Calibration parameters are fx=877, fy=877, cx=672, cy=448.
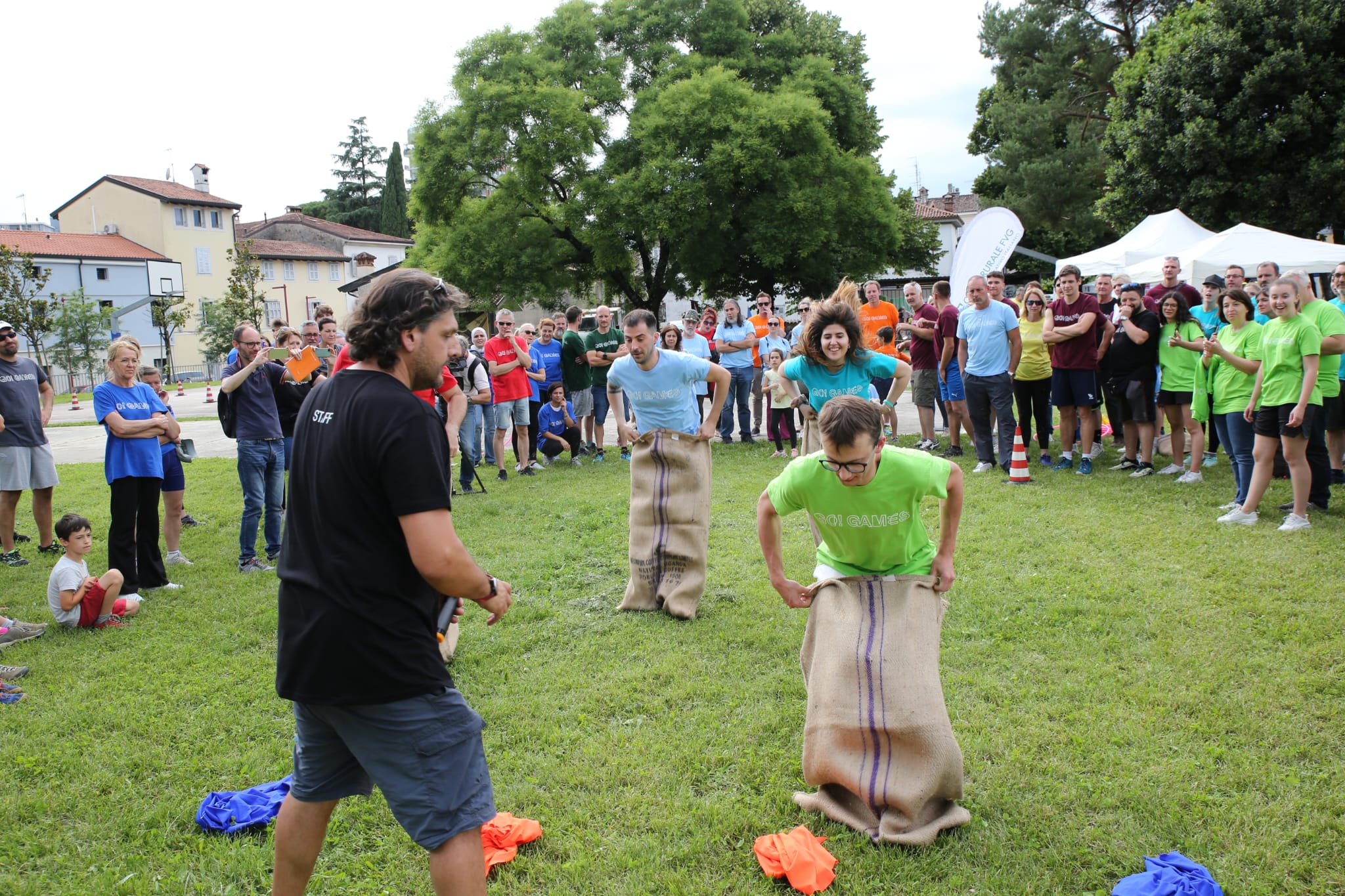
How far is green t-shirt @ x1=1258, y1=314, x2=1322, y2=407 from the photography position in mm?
6955

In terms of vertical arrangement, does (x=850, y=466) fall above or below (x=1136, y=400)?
above

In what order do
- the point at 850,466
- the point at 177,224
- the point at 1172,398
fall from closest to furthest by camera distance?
the point at 850,466 → the point at 1172,398 → the point at 177,224

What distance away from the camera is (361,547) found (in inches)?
92.0

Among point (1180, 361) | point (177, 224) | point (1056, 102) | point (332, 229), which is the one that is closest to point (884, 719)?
point (1180, 361)

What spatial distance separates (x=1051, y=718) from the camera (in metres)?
4.29

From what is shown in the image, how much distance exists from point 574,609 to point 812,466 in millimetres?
3257

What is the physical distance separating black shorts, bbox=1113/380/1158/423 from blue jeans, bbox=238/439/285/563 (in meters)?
8.83

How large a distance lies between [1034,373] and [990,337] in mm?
1005

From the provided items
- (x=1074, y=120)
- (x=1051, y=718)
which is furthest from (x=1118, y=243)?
(x=1074, y=120)

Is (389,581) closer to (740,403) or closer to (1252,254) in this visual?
(740,403)

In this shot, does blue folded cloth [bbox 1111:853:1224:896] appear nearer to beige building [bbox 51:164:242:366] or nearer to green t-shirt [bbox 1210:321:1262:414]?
green t-shirt [bbox 1210:321:1262:414]

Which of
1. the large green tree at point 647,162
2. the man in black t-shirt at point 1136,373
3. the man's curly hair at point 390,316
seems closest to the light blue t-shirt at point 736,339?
the man in black t-shirt at point 1136,373

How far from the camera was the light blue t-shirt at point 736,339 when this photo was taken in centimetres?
1363

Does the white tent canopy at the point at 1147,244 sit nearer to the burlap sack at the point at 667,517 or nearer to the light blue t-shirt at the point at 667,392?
the light blue t-shirt at the point at 667,392
